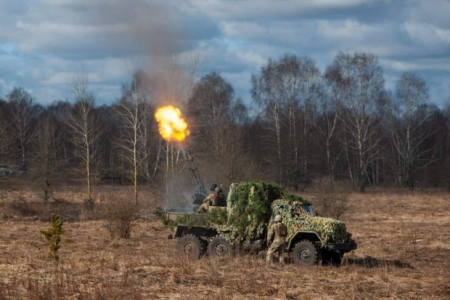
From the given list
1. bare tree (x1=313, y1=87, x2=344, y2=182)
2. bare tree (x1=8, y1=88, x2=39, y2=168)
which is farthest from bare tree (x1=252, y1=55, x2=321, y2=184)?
bare tree (x1=8, y1=88, x2=39, y2=168)

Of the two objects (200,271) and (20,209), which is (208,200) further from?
(20,209)

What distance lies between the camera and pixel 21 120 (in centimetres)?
7181

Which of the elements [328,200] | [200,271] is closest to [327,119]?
[328,200]

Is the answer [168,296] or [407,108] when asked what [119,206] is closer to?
[168,296]

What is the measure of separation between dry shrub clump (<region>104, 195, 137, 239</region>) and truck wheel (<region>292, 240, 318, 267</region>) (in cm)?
821

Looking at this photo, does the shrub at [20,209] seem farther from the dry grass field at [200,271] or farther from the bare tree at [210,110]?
the bare tree at [210,110]

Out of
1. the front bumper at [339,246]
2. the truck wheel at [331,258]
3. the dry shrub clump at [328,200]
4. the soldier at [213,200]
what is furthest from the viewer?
the dry shrub clump at [328,200]

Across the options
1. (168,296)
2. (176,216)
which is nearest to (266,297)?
(168,296)

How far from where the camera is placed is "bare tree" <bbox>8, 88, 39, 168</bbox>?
66312 millimetres

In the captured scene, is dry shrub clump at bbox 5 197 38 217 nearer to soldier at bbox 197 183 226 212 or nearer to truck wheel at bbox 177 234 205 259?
soldier at bbox 197 183 226 212

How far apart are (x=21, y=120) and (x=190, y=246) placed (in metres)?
58.6

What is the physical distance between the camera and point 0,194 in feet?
96.8

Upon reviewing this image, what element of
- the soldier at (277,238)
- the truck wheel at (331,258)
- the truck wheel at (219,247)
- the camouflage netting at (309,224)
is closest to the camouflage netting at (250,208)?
the truck wheel at (219,247)

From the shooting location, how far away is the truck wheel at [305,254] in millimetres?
16203
